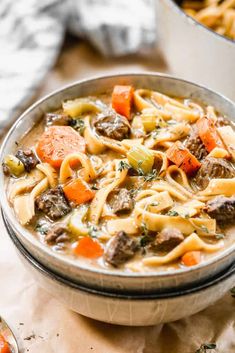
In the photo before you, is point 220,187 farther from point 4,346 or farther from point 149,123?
point 4,346

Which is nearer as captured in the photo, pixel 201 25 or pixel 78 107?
pixel 78 107

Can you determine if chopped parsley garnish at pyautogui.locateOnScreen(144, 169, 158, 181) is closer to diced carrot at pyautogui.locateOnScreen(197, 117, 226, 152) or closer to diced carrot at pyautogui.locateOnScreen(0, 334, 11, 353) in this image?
diced carrot at pyautogui.locateOnScreen(197, 117, 226, 152)

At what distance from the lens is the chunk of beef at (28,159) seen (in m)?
4.34

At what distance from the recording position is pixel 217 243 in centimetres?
382

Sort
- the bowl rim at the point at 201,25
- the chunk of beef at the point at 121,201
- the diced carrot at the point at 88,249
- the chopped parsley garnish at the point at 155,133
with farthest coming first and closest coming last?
the bowl rim at the point at 201,25 → the chopped parsley garnish at the point at 155,133 → the chunk of beef at the point at 121,201 → the diced carrot at the point at 88,249

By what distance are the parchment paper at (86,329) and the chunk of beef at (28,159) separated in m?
0.95

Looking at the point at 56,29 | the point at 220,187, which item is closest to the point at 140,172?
the point at 220,187

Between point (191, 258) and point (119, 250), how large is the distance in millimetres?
433

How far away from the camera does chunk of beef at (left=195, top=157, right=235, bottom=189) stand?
4.15 metres

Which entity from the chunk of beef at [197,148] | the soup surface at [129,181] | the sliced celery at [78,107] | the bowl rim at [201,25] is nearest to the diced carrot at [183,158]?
the soup surface at [129,181]

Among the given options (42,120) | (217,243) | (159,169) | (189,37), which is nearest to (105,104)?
(42,120)

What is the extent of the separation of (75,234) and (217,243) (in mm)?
887

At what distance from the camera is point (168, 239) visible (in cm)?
370

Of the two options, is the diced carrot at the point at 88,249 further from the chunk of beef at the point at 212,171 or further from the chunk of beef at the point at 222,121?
the chunk of beef at the point at 222,121
